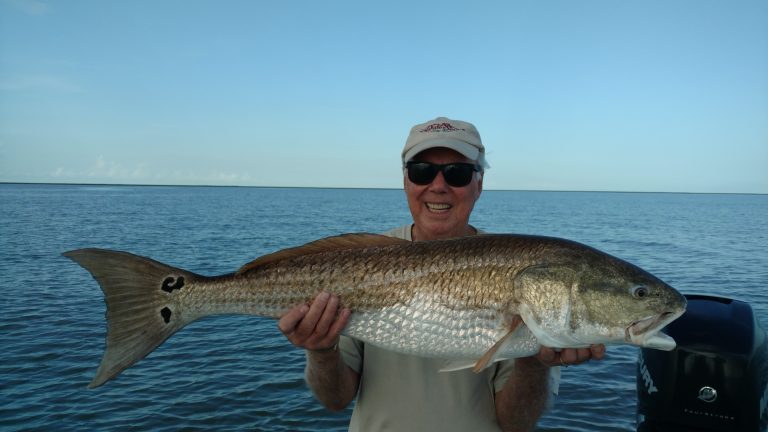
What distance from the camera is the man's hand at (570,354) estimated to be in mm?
3547

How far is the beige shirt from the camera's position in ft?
12.3

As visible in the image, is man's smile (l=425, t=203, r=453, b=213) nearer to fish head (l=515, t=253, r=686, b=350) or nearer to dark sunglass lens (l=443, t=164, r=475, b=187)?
dark sunglass lens (l=443, t=164, r=475, b=187)

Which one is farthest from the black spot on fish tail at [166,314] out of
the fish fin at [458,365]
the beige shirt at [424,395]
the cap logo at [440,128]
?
the cap logo at [440,128]

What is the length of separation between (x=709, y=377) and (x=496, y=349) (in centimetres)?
253

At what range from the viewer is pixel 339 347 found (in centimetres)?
423

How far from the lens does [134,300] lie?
12.2 ft

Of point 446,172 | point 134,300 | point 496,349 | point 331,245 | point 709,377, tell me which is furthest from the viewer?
point 709,377

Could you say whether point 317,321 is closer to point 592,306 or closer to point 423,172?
point 423,172

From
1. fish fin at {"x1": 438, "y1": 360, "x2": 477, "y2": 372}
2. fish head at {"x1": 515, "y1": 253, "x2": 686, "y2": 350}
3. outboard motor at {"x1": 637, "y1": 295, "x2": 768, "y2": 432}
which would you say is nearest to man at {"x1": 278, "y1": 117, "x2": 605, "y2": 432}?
fish head at {"x1": 515, "y1": 253, "x2": 686, "y2": 350}

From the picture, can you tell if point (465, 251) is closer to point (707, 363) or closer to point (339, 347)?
point (339, 347)

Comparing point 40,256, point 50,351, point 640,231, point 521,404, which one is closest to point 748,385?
point 521,404

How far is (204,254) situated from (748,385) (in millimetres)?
29162

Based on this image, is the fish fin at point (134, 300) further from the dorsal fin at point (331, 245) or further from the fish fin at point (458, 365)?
the fish fin at point (458, 365)

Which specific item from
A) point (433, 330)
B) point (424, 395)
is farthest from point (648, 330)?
point (424, 395)
